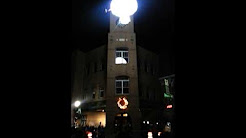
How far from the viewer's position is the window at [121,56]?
80.9ft

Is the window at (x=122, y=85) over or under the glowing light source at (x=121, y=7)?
under

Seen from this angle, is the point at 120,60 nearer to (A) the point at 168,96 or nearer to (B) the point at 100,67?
(B) the point at 100,67

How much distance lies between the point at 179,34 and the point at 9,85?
7.91ft

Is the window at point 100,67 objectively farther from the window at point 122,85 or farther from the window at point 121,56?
the window at point 122,85

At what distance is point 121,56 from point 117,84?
2.70 metres

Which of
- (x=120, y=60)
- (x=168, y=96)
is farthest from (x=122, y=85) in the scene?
(x=168, y=96)

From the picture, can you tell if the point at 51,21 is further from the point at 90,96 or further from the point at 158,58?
the point at 158,58

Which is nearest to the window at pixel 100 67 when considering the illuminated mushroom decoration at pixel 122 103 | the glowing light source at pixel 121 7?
the illuminated mushroom decoration at pixel 122 103

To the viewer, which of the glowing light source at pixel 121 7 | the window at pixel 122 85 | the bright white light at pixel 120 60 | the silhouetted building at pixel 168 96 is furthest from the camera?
the bright white light at pixel 120 60

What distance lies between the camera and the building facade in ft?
77.0

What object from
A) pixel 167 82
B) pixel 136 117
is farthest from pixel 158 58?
pixel 136 117

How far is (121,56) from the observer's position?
977 inches

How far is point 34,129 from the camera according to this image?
3.32m

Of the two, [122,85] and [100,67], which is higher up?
[100,67]
